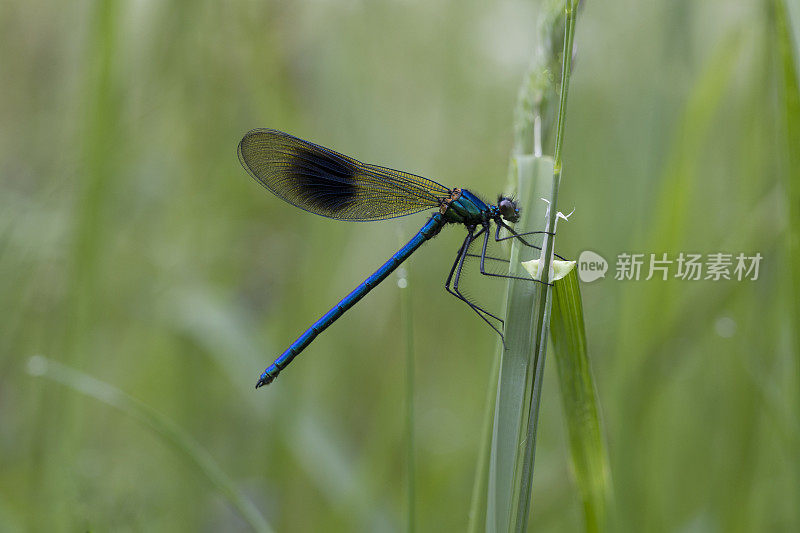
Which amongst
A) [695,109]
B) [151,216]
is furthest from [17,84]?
[695,109]

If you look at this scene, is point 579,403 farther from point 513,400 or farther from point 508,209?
point 508,209

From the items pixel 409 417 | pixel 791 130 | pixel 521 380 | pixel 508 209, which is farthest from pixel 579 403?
pixel 508 209

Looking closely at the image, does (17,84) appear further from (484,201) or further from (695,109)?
(695,109)

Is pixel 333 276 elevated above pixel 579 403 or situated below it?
above

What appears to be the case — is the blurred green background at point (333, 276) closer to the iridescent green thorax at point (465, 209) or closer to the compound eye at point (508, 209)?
the compound eye at point (508, 209)

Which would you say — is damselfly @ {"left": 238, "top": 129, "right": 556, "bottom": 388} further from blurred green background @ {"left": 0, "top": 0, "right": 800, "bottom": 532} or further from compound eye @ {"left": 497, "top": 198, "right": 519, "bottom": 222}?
blurred green background @ {"left": 0, "top": 0, "right": 800, "bottom": 532}
